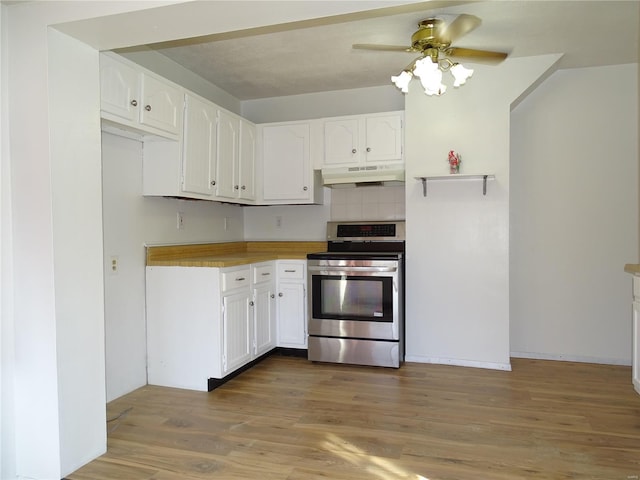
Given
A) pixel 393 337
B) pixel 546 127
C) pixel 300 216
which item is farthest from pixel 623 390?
pixel 300 216

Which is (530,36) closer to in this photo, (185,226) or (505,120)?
(505,120)

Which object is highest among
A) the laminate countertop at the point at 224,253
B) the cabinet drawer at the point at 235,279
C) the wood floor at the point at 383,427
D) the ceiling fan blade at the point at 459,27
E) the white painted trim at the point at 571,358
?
the ceiling fan blade at the point at 459,27

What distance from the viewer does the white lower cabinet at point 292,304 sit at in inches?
157

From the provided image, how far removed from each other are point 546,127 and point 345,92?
1.83 meters

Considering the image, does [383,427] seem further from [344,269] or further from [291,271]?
[291,271]

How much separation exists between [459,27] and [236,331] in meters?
2.47

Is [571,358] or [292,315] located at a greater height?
[292,315]

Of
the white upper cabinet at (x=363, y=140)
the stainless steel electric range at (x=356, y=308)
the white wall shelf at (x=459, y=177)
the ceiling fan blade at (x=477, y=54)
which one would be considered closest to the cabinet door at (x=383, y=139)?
the white upper cabinet at (x=363, y=140)

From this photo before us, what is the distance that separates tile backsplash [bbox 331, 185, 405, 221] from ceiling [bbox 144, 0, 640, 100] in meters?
0.99

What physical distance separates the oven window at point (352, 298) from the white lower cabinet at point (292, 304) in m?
0.19

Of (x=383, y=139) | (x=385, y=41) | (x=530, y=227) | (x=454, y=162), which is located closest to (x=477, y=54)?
(x=385, y=41)

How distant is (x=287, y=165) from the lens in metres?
4.25

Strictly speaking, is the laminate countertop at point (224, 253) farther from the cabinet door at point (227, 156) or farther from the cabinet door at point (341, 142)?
the cabinet door at point (341, 142)

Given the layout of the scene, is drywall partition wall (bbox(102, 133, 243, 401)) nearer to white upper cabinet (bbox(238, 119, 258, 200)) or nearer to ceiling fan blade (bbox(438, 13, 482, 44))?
white upper cabinet (bbox(238, 119, 258, 200))
